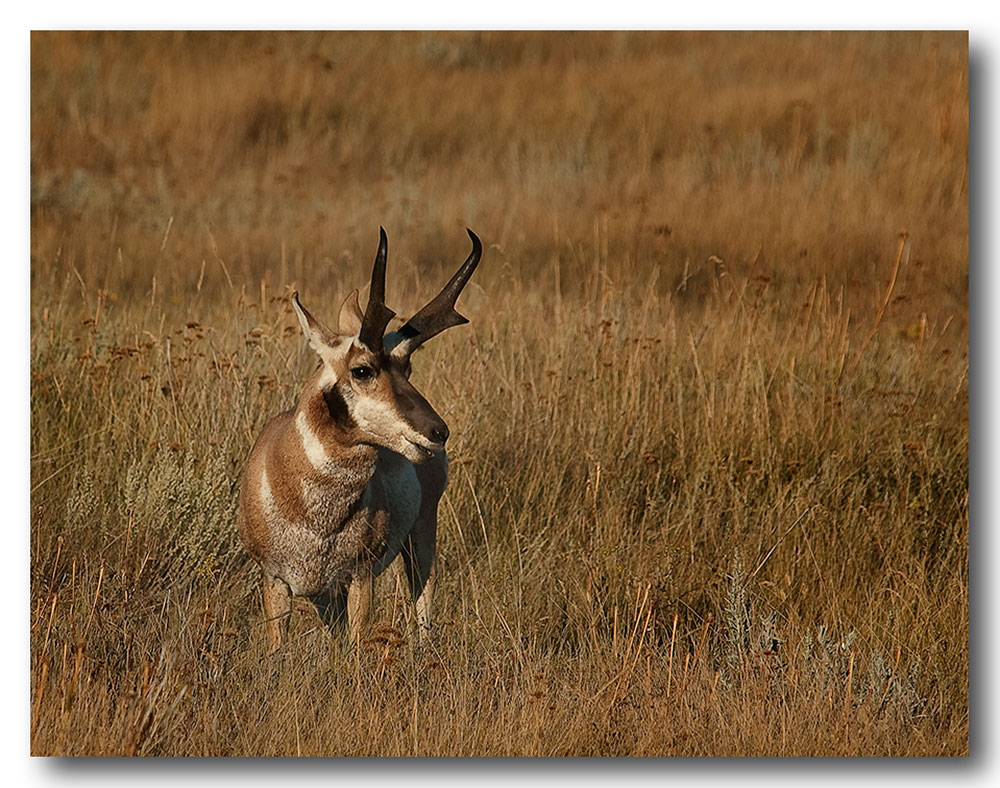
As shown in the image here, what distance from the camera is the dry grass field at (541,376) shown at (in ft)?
15.9

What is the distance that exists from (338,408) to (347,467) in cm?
25

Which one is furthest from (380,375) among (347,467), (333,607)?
(333,607)

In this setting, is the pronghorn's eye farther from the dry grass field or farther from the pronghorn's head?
the dry grass field

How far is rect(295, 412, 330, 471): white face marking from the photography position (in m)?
4.85

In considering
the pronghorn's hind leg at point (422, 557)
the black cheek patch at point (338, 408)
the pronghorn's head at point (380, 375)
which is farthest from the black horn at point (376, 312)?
the pronghorn's hind leg at point (422, 557)

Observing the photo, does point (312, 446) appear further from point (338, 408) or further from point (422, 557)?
point (422, 557)

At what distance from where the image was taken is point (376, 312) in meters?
4.48

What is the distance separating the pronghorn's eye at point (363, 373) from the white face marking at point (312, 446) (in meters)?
0.34

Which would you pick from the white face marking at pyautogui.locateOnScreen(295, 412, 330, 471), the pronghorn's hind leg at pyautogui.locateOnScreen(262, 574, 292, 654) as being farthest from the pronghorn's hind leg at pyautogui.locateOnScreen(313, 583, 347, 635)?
the white face marking at pyautogui.locateOnScreen(295, 412, 330, 471)

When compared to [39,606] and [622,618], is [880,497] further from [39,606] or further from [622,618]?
[39,606]

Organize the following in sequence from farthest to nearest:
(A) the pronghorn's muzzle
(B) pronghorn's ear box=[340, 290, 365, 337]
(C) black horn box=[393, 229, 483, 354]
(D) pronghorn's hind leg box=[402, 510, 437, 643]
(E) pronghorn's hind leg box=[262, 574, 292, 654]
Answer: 1. (D) pronghorn's hind leg box=[402, 510, 437, 643]
2. (E) pronghorn's hind leg box=[262, 574, 292, 654]
3. (B) pronghorn's ear box=[340, 290, 365, 337]
4. (C) black horn box=[393, 229, 483, 354]
5. (A) the pronghorn's muzzle

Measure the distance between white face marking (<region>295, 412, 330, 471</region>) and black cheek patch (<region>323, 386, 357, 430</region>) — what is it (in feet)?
0.42

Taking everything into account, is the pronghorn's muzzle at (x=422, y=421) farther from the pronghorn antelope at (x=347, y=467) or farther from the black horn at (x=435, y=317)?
the black horn at (x=435, y=317)

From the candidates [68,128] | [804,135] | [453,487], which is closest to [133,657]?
[453,487]
